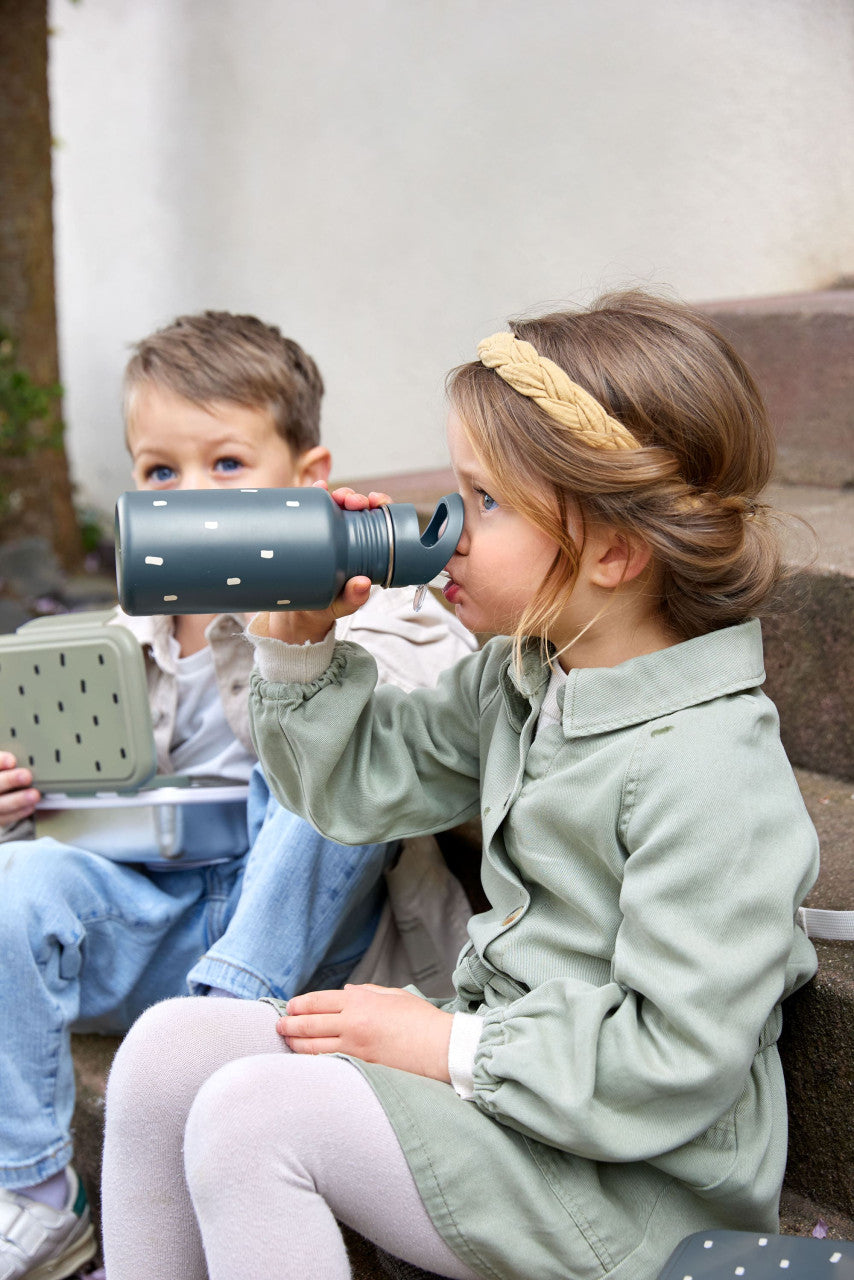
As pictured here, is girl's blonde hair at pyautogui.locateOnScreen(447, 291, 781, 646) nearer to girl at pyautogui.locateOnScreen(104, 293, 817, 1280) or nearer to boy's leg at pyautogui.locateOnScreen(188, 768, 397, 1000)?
girl at pyautogui.locateOnScreen(104, 293, 817, 1280)

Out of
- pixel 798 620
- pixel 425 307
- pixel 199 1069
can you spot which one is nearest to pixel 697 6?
pixel 425 307

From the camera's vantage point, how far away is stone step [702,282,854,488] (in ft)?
7.07

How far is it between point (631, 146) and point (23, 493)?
2571mm

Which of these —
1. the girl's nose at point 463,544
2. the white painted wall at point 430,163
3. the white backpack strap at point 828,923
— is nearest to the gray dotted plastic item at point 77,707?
the girl's nose at point 463,544

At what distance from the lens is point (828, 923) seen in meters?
1.25

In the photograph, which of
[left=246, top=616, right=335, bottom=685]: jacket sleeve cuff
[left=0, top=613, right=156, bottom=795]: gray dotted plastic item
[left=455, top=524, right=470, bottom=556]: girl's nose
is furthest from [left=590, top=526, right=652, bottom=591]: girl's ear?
[left=0, top=613, right=156, bottom=795]: gray dotted plastic item

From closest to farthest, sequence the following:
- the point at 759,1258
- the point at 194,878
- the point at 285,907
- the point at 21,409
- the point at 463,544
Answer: the point at 759,1258, the point at 463,544, the point at 285,907, the point at 194,878, the point at 21,409

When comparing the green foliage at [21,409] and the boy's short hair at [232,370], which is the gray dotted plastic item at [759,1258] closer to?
the boy's short hair at [232,370]

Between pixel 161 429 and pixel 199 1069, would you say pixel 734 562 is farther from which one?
pixel 161 429

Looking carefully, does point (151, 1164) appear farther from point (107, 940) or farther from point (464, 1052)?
point (107, 940)

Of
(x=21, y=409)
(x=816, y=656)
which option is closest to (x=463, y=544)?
(x=816, y=656)

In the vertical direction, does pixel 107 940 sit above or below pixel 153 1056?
below

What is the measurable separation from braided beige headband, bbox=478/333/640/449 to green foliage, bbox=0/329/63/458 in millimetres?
3247

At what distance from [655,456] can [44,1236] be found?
1.15 metres
